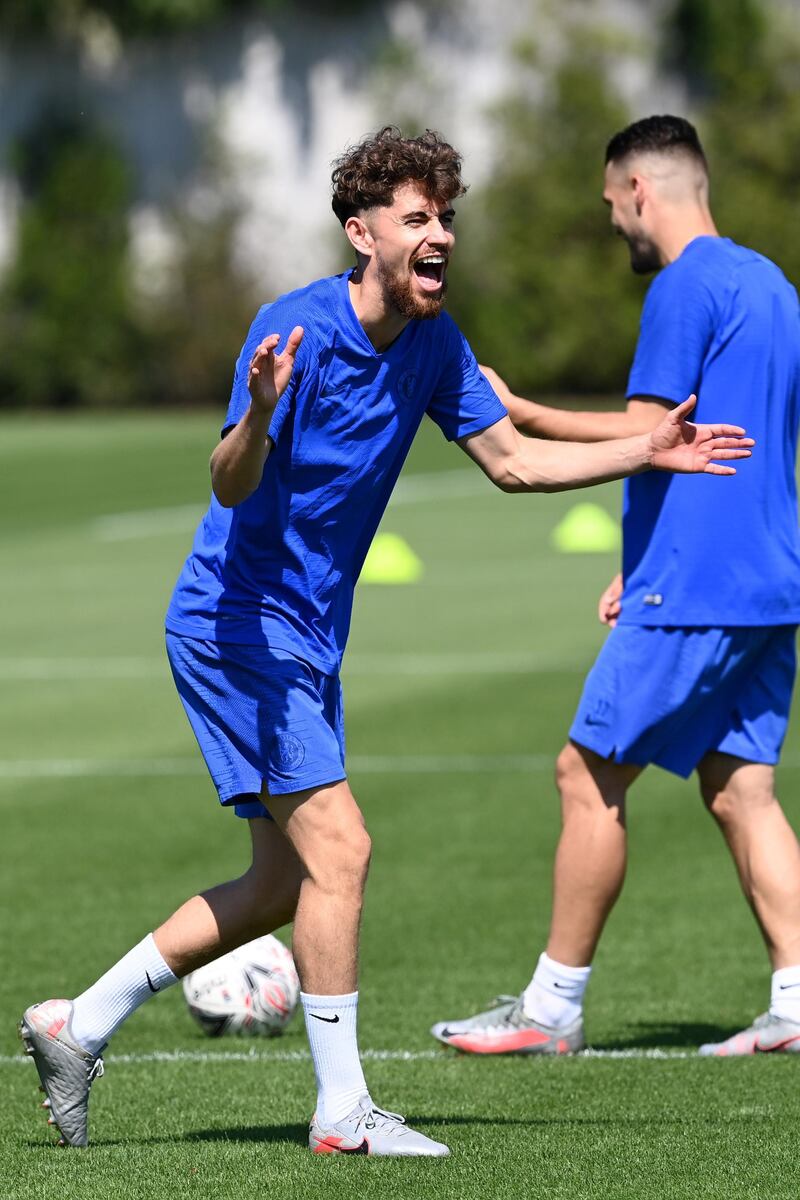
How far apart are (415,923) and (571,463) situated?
121 inches

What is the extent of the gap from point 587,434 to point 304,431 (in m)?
1.61

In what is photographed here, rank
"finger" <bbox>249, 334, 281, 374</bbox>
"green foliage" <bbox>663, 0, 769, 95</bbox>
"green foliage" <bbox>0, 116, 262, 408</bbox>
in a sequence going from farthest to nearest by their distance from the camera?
"green foliage" <bbox>663, 0, 769, 95</bbox> → "green foliage" <bbox>0, 116, 262, 408</bbox> → "finger" <bbox>249, 334, 281, 374</bbox>

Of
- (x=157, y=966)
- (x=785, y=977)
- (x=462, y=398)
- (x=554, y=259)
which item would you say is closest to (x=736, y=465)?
(x=462, y=398)

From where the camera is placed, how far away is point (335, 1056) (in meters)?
5.04

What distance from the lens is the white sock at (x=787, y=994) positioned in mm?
6270

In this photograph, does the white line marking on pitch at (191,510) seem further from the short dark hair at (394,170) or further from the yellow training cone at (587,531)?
the short dark hair at (394,170)

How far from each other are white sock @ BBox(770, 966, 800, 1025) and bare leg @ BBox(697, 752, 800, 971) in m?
0.04

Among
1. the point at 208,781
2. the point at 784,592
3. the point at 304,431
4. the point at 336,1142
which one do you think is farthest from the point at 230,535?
the point at 208,781

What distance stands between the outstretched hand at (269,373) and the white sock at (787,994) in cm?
254

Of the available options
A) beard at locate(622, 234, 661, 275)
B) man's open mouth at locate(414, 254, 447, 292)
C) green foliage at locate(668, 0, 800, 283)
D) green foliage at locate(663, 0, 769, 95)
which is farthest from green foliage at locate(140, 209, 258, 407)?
man's open mouth at locate(414, 254, 447, 292)

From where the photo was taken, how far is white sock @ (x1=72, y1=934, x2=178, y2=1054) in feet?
17.5

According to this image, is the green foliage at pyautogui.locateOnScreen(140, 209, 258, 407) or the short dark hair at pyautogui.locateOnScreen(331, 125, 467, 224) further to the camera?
the green foliage at pyautogui.locateOnScreen(140, 209, 258, 407)

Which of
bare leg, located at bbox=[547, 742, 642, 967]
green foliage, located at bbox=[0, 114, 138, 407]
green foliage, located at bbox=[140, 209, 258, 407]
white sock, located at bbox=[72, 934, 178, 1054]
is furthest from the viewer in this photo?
green foliage, located at bbox=[0, 114, 138, 407]

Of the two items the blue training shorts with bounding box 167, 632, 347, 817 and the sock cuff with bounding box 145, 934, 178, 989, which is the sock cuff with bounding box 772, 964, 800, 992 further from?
A: the sock cuff with bounding box 145, 934, 178, 989
